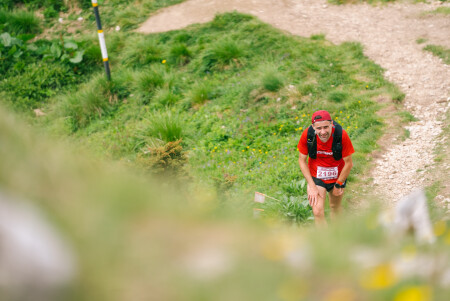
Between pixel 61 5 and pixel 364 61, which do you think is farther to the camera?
pixel 61 5

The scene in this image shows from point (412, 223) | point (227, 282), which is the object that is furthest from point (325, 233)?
point (227, 282)

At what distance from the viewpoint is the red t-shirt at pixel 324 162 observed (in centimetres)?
467

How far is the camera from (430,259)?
4.82ft

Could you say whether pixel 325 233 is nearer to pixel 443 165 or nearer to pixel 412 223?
pixel 412 223

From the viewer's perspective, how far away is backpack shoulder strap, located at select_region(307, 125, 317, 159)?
4609mm

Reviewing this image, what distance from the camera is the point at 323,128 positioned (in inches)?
175

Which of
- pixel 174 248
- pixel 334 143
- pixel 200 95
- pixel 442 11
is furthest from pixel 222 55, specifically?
pixel 174 248

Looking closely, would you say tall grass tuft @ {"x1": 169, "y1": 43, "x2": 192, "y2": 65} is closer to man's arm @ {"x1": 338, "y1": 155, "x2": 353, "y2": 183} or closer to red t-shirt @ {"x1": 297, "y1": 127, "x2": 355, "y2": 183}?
red t-shirt @ {"x1": 297, "y1": 127, "x2": 355, "y2": 183}

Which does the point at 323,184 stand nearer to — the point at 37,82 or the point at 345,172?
the point at 345,172

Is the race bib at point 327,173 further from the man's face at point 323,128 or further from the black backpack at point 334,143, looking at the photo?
the man's face at point 323,128

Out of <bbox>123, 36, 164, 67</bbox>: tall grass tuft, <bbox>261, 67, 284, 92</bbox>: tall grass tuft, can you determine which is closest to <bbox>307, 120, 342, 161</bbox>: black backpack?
<bbox>261, 67, 284, 92</bbox>: tall grass tuft

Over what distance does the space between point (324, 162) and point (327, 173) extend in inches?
5.5

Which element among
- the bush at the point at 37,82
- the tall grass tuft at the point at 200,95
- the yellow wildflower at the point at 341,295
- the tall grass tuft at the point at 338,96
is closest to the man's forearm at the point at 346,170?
the yellow wildflower at the point at 341,295

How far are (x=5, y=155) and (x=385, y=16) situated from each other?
38.3 feet
